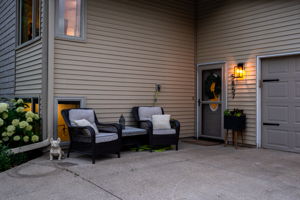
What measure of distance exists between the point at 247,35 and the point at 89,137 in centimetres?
413

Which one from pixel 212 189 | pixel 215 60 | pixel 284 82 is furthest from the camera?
pixel 215 60

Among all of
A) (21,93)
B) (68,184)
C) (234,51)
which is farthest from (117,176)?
(234,51)

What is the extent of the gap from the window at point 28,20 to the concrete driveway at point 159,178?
2.68 meters

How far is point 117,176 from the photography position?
12.3ft

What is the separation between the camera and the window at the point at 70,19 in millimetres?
5352

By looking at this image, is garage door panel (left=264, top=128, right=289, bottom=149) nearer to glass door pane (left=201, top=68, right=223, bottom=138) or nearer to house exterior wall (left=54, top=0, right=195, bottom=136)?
glass door pane (left=201, top=68, right=223, bottom=138)

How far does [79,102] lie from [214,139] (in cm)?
349

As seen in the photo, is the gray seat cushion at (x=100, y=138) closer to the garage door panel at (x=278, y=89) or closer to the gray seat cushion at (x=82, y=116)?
the gray seat cushion at (x=82, y=116)

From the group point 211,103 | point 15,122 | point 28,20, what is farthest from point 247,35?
point 15,122

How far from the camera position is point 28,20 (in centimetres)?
613

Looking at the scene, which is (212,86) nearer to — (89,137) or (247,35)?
(247,35)

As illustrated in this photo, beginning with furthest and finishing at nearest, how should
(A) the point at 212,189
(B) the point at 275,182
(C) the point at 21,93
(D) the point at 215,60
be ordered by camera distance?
(D) the point at 215,60, (C) the point at 21,93, (B) the point at 275,182, (A) the point at 212,189

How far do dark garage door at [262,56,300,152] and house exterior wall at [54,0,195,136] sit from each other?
6.57ft

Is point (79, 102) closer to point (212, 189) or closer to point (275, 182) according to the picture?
point (212, 189)
